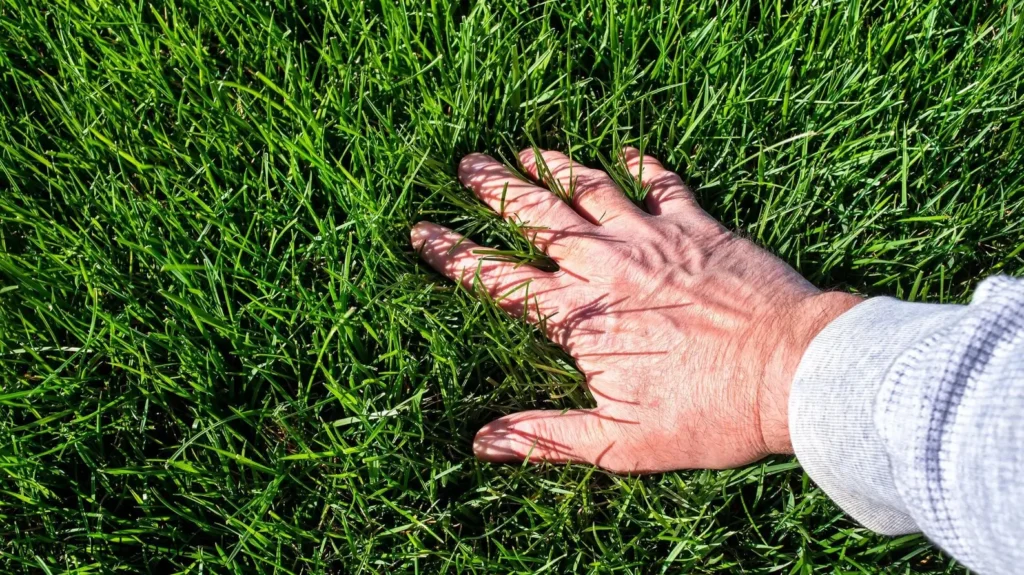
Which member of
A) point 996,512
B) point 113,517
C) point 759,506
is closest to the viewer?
point 996,512

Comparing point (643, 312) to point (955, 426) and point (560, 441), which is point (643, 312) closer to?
point (560, 441)

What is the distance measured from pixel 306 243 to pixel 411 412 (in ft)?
1.54

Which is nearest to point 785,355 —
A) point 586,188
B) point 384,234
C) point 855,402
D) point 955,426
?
point 855,402

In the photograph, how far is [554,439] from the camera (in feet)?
5.20

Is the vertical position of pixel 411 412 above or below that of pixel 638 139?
below

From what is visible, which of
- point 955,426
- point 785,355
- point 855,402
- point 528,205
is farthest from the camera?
point 528,205

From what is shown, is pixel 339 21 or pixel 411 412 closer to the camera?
pixel 411 412

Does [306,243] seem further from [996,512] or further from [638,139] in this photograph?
[996,512]

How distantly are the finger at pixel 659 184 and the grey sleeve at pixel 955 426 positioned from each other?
0.64 meters

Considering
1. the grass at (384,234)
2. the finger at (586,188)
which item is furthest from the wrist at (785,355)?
the finger at (586,188)

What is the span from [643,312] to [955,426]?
736mm

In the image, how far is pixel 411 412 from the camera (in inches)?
62.1

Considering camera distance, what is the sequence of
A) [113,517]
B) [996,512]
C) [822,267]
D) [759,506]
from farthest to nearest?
[822,267] < [759,506] < [113,517] < [996,512]

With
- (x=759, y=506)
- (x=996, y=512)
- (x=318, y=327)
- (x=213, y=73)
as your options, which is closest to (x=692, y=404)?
(x=759, y=506)
